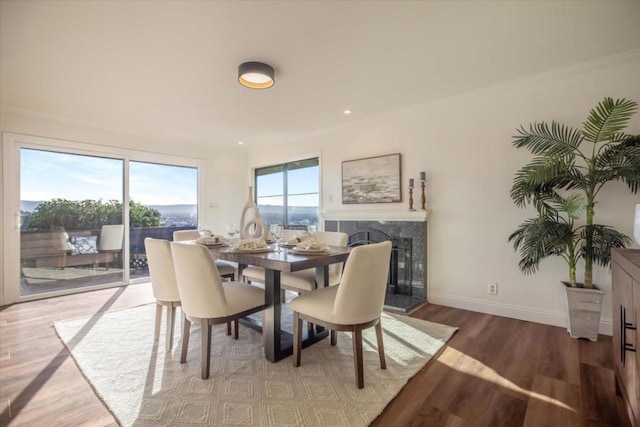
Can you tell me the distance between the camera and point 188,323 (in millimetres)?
2113

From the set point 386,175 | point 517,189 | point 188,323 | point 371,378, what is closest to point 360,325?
point 371,378

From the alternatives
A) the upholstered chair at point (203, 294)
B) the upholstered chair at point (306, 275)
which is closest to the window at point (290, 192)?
the upholstered chair at point (306, 275)

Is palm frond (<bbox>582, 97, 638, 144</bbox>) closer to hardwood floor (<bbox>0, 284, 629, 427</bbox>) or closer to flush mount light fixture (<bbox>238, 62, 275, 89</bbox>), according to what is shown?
hardwood floor (<bbox>0, 284, 629, 427</bbox>)

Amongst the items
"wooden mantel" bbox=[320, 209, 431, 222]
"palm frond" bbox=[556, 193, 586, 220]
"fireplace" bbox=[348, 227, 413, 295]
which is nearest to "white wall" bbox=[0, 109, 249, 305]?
"wooden mantel" bbox=[320, 209, 431, 222]

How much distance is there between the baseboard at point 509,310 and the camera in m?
2.73

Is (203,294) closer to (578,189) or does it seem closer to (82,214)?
(578,189)

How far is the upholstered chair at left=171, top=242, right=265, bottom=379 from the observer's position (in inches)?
74.6

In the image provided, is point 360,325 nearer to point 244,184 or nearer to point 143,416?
point 143,416

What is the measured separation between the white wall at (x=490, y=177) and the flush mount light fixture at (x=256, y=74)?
60.5 inches

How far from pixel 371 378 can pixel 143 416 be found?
1.33 m

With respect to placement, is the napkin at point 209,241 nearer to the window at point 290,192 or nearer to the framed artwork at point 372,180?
the framed artwork at point 372,180

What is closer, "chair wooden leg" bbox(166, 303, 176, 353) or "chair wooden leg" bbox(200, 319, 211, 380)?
"chair wooden leg" bbox(200, 319, 211, 380)

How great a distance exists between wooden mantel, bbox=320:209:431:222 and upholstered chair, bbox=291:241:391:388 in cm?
174

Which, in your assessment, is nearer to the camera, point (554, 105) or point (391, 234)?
point (554, 105)
